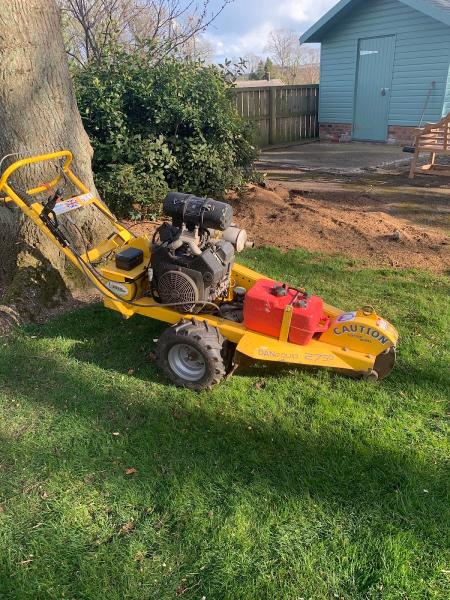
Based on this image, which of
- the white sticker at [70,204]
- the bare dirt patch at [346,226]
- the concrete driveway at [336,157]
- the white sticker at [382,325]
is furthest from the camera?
the concrete driveway at [336,157]

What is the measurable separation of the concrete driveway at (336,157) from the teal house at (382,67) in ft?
2.71

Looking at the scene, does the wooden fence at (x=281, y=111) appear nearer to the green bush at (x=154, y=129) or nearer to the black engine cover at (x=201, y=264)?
the green bush at (x=154, y=129)

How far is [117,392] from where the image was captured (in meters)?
3.46

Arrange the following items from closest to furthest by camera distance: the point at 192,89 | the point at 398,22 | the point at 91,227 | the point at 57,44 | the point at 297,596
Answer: the point at 297,596
the point at 57,44
the point at 91,227
the point at 192,89
the point at 398,22

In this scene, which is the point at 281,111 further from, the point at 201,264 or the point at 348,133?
the point at 201,264

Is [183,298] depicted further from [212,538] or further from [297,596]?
[297,596]

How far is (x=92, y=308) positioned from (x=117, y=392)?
136 cm

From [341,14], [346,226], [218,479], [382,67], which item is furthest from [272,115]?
[218,479]

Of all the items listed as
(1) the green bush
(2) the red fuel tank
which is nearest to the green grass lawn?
(2) the red fuel tank

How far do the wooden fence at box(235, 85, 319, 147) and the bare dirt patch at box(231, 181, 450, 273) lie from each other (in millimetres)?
Answer: 6466

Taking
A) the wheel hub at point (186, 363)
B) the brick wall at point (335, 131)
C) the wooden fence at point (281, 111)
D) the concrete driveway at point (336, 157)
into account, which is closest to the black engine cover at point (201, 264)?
the wheel hub at point (186, 363)

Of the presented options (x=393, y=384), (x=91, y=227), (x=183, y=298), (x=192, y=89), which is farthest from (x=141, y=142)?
(x=393, y=384)

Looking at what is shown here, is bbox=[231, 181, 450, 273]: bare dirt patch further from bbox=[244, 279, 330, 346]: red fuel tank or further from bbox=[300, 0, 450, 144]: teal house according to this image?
bbox=[300, 0, 450, 144]: teal house

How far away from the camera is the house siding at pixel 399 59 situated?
12797 mm
